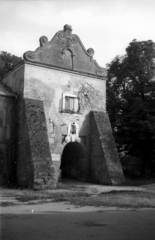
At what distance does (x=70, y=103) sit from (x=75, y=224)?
1140 cm

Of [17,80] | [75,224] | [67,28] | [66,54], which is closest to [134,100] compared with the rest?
[66,54]

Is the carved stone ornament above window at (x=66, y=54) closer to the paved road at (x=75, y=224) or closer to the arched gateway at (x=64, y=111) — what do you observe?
the arched gateway at (x=64, y=111)

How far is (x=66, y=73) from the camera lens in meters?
16.9

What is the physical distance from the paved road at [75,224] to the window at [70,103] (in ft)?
30.1

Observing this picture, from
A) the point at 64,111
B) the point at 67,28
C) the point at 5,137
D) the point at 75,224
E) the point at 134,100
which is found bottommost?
the point at 75,224

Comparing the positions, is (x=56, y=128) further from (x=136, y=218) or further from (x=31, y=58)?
(x=136, y=218)

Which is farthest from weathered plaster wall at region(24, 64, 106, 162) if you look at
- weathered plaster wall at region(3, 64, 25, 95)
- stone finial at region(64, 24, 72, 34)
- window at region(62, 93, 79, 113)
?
stone finial at region(64, 24, 72, 34)

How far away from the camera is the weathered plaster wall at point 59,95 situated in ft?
51.3

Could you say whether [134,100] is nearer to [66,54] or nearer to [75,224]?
[66,54]

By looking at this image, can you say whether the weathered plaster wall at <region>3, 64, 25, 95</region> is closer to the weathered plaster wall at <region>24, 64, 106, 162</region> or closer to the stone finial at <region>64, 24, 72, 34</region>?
the weathered plaster wall at <region>24, 64, 106, 162</region>

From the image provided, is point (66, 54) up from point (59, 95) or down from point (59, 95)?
up

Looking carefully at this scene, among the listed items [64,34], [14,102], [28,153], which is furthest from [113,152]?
[64,34]

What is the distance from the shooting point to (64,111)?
16.4 metres

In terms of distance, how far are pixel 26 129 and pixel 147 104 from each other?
10.1 metres
